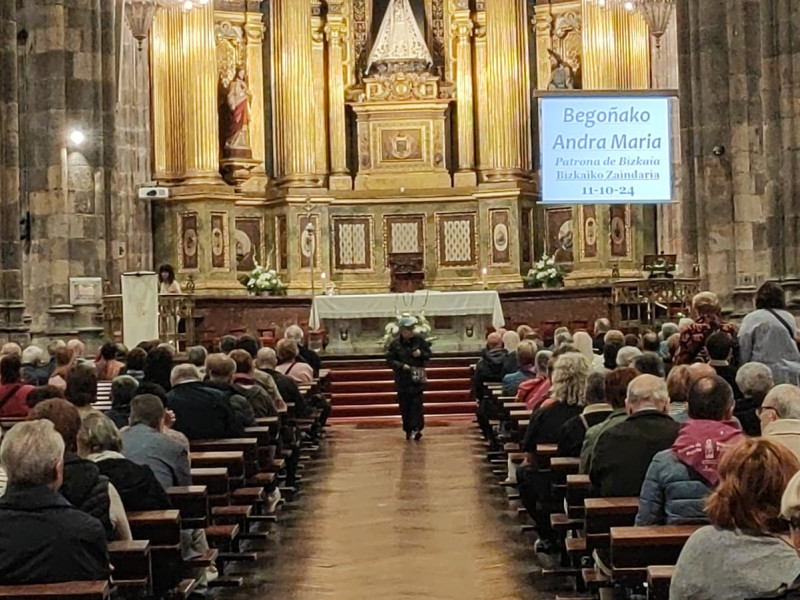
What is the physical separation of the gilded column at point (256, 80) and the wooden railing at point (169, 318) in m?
5.83

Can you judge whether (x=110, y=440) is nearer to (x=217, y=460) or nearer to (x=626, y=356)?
(x=217, y=460)

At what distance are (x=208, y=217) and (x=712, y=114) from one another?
33.1 ft

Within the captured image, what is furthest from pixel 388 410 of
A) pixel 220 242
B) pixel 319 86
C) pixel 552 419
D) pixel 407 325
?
pixel 552 419

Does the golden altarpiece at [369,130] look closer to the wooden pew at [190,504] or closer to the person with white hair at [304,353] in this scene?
the person with white hair at [304,353]

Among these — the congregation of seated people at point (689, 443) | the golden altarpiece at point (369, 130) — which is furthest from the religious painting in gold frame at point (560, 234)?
the congregation of seated people at point (689, 443)

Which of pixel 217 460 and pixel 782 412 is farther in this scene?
pixel 217 460

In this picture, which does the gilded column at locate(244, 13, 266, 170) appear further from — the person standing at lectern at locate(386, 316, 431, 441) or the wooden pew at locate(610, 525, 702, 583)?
the wooden pew at locate(610, 525, 702, 583)

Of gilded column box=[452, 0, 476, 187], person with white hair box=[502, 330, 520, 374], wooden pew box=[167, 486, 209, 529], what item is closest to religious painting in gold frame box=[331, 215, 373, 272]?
gilded column box=[452, 0, 476, 187]

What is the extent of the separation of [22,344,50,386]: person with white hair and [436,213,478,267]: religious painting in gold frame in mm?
14929

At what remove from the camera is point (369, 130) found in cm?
3041

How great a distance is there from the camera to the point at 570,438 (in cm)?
1022

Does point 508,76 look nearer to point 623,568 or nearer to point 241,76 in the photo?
point 241,76

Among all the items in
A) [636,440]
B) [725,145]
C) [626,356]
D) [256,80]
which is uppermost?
[256,80]

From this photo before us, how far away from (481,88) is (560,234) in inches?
123
